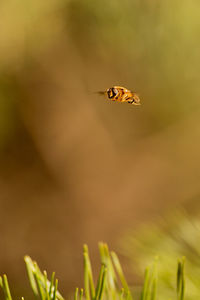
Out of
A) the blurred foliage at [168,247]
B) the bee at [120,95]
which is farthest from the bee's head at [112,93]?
the blurred foliage at [168,247]

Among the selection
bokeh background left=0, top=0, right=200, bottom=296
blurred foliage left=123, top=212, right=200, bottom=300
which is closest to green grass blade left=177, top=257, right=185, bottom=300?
blurred foliage left=123, top=212, right=200, bottom=300

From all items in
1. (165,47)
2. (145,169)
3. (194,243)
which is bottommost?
(194,243)

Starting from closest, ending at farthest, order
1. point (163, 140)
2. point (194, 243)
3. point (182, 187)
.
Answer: point (194, 243) < point (163, 140) < point (182, 187)

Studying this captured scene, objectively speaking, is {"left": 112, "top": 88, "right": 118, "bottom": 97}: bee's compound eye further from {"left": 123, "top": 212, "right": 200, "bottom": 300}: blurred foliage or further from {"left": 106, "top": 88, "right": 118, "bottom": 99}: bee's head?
{"left": 123, "top": 212, "right": 200, "bottom": 300}: blurred foliage

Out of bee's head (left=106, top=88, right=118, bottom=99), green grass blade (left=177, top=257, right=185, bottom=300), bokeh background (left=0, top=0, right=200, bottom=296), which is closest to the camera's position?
green grass blade (left=177, top=257, right=185, bottom=300)

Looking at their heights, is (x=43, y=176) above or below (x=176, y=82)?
above

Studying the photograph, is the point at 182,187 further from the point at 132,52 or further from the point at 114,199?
the point at 132,52

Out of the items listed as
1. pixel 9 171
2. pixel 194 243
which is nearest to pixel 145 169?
pixel 9 171
